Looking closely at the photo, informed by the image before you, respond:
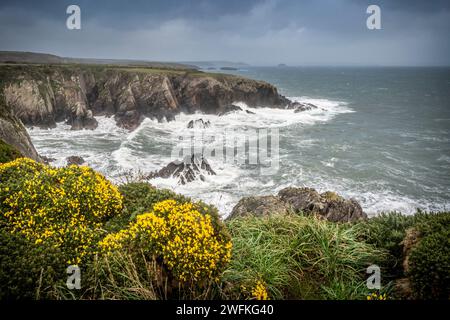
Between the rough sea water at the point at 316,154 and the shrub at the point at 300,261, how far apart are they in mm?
12749

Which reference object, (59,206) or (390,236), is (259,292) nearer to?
(390,236)

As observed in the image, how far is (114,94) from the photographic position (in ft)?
201

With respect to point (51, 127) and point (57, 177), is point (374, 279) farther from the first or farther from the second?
point (51, 127)

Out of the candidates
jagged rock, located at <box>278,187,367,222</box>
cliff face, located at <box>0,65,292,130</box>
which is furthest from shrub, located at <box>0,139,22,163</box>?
cliff face, located at <box>0,65,292,130</box>

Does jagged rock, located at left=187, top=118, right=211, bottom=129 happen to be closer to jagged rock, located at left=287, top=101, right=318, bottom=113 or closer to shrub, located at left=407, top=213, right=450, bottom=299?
jagged rock, located at left=287, top=101, right=318, bottom=113

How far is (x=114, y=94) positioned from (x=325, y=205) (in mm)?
57297

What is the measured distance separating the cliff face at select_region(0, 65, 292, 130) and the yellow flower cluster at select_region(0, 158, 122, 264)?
45236mm

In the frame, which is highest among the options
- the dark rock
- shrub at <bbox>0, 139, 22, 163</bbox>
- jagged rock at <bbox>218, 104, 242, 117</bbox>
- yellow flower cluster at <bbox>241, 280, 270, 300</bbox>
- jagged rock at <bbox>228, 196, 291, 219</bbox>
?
jagged rock at <bbox>218, 104, 242, 117</bbox>

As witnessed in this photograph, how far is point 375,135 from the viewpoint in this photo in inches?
1818

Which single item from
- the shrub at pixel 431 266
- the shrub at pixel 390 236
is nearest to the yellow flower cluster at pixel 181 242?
the shrub at pixel 431 266

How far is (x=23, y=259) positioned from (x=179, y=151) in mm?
33357

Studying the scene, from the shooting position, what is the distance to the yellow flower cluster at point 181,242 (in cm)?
504

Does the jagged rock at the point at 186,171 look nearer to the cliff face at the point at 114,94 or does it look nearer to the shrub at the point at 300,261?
the shrub at the point at 300,261

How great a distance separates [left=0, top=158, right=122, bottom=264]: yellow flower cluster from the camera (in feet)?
18.5
